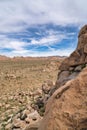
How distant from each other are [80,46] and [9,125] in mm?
5931

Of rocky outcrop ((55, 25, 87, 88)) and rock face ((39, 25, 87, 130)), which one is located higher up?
rocky outcrop ((55, 25, 87, 88))

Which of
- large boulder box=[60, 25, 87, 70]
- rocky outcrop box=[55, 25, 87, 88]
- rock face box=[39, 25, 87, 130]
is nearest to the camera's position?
rock face box=[39, 25, 87, 130]

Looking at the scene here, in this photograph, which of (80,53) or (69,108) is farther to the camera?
(80,53)

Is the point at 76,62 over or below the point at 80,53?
below

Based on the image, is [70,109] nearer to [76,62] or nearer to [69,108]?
[69,108]

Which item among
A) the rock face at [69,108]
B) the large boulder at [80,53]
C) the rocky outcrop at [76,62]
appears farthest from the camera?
the large boulder at [80,53]

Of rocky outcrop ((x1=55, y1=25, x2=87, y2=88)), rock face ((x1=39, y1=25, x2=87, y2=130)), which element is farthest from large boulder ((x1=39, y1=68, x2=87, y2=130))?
rocky outcrop ((x1=55, y1=25, x2=87, y2=88))

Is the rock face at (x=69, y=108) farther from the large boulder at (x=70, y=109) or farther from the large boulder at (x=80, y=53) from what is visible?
the large boulder at (x=80, y=53)

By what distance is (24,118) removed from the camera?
17109 mm

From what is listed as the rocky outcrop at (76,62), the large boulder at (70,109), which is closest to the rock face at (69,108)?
the large boulder at (70,109)

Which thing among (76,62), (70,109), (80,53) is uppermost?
(80,53)

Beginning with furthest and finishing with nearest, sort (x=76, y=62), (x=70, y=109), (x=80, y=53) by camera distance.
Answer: (x=76, y=62) < (x=80, y=53) < (x=70, y=109)

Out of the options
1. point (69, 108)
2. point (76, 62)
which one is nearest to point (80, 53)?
point (76, 62)

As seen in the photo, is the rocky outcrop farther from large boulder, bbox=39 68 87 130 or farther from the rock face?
large boulder, bbox=39 68 87 130
